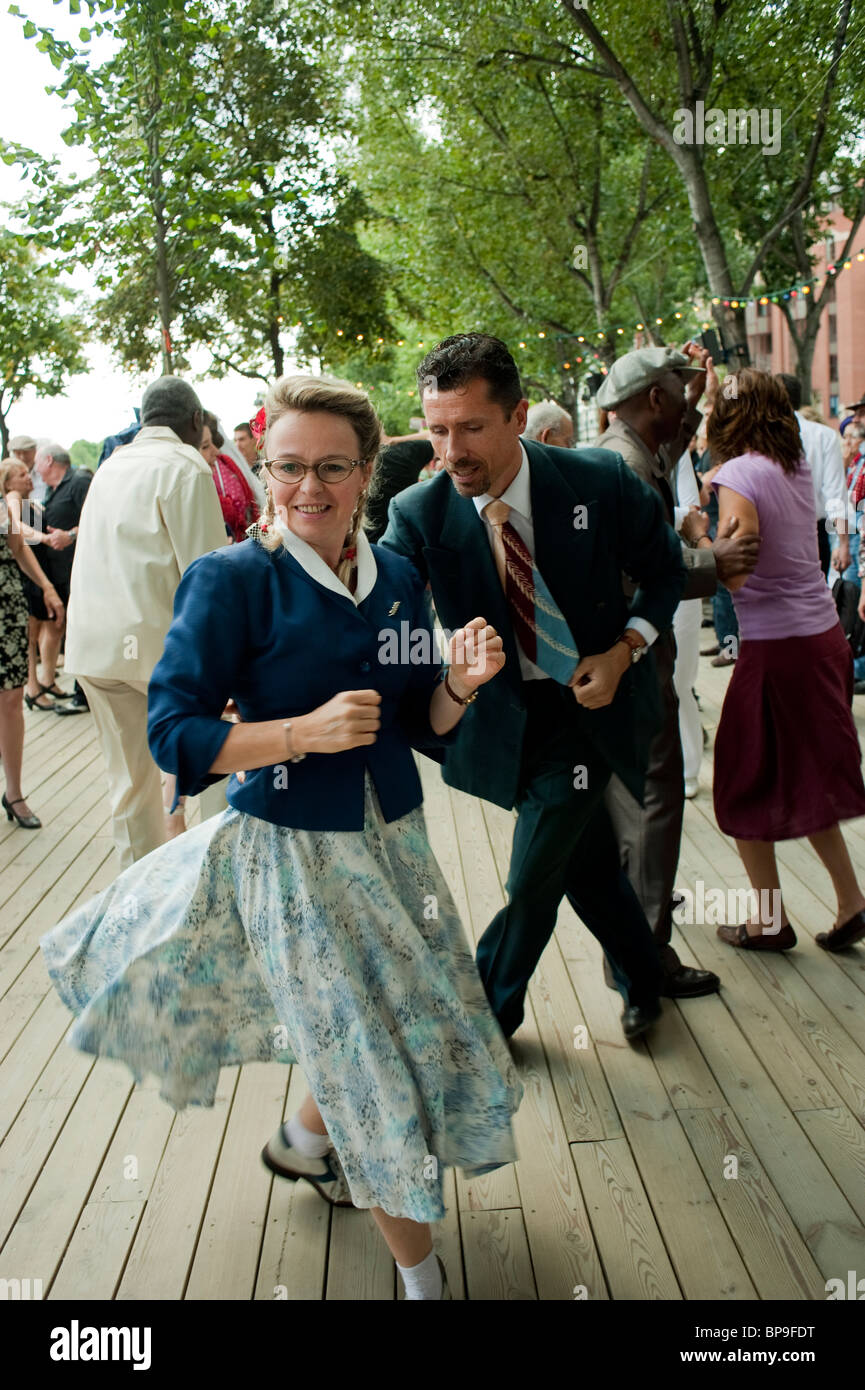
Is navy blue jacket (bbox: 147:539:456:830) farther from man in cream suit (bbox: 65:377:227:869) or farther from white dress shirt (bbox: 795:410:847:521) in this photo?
white dress shirt (bbox: 795:410:847:521)

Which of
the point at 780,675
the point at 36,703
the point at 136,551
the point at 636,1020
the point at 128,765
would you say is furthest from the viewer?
the point at 36,703

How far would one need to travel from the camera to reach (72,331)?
27734 millimetres

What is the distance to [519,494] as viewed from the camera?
3162mm

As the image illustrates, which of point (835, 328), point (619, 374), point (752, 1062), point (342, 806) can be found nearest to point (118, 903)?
point (342, 806)

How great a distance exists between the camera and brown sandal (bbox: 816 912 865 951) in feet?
14.1

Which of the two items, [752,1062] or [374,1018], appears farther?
[752,1062]

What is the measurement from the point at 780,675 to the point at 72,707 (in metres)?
7.36

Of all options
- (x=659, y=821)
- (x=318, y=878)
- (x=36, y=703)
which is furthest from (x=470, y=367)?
(x=36, y=703)

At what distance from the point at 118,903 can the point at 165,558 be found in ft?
7.29

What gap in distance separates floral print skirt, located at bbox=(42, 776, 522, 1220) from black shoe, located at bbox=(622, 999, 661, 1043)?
1.30 meters

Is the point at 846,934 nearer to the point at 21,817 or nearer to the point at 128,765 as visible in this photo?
the point at 128,765

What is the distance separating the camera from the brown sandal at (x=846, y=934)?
430 centimetres

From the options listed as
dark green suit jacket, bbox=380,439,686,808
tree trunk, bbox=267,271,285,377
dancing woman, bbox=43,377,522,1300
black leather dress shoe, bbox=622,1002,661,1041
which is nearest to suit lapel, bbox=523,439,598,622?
dark green suit jacket, bbox=380,439,686,808

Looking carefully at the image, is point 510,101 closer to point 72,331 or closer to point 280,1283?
point 72,331
